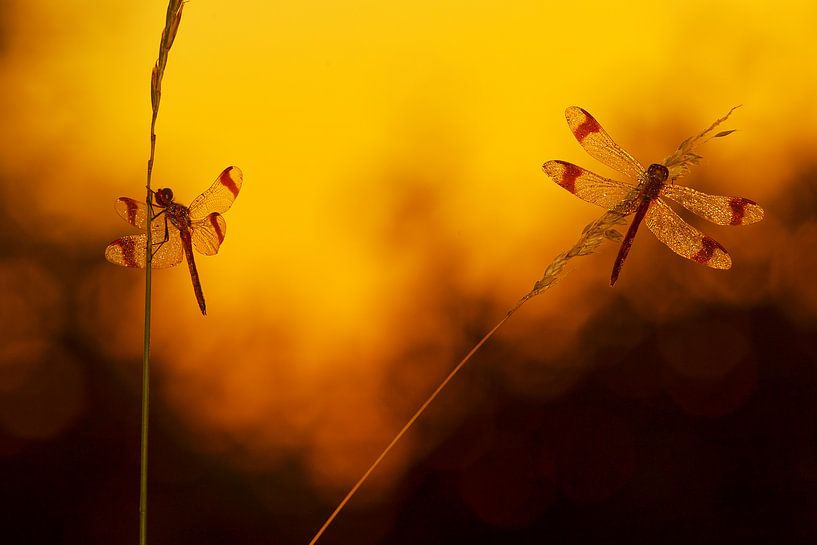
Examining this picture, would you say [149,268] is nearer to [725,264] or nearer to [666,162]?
[666,162]

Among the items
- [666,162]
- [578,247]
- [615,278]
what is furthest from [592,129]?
[578,247]

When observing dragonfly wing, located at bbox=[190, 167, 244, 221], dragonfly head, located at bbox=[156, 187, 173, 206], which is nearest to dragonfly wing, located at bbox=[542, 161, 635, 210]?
dragonfly wing, located at bbox=[190, 167, 244, 221]

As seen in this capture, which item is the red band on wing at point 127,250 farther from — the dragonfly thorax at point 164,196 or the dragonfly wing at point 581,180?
the dragonfly wing at point 581,180

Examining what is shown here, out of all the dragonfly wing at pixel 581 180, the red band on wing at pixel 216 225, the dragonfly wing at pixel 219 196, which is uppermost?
the dragonfly wing at pixel 581 180

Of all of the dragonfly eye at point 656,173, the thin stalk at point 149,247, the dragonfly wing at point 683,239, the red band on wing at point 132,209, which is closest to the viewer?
the thin stalk at point 149,247

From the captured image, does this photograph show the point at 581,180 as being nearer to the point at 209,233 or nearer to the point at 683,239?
the point at 683,239

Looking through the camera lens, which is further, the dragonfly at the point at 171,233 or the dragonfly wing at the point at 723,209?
the dragonfly wing at the point at 723,209

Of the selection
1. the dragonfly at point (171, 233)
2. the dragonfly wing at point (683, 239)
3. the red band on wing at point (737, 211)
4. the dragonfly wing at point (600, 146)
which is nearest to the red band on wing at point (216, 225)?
the dragonfly at point (171, 233)
